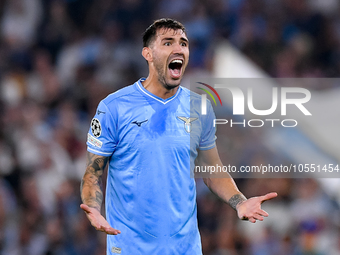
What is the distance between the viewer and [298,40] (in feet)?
25.8

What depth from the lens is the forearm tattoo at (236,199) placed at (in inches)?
133

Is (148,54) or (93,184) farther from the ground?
(148,54)

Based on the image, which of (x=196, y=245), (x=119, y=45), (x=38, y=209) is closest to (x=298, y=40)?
(x=119, y=45)

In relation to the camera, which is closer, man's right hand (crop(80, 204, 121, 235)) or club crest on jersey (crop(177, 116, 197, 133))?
man's right hand (crop(80, 204, 121, 235))

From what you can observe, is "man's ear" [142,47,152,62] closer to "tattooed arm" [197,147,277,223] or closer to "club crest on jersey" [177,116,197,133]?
"club crest on jersey" [177,116,197,133]

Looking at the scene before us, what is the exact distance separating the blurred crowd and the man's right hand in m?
3.30

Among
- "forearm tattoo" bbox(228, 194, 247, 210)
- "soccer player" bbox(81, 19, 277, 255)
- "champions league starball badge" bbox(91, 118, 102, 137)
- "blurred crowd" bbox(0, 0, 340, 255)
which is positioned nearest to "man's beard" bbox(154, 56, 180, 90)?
"soccer player" bbox(81, 19, 277, 255)

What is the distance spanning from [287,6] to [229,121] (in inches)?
112

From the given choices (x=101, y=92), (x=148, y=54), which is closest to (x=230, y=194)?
(x=148, y=54)

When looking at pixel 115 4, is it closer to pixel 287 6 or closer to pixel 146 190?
pixel 287 6

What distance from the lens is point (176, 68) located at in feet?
11.5

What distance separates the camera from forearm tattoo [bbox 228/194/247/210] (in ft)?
11.1

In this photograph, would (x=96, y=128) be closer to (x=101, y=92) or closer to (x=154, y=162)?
(x=154, y=162)

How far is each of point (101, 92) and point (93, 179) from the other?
4381 mm
